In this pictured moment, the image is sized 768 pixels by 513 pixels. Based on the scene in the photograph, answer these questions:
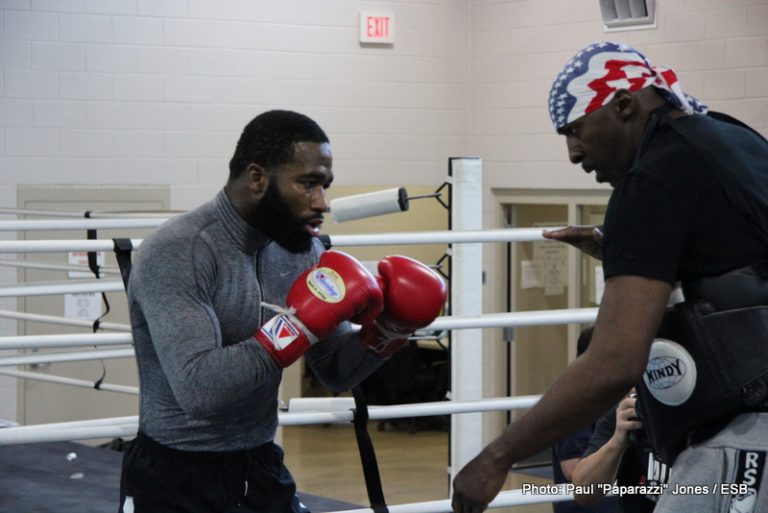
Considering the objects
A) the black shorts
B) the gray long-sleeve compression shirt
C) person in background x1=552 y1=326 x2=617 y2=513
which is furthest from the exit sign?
the black shorts

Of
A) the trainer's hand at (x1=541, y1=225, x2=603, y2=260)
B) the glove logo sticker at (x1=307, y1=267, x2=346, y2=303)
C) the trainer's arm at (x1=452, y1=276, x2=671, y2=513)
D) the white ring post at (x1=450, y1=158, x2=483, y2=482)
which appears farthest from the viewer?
the white ring post at (x1=450, y1=158, x2=483, y2=482)

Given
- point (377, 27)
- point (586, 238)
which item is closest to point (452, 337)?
point (586, 238)

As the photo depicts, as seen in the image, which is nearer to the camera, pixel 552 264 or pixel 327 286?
pixel 327 286

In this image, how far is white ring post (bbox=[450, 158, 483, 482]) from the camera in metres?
3.00

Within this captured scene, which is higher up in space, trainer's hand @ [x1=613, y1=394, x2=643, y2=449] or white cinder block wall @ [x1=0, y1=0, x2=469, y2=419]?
white cinder block wall @ [x1=0, y1=0, x2=469, y2=419]

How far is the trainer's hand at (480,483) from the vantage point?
1771mm

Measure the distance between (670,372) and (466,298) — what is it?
123cm

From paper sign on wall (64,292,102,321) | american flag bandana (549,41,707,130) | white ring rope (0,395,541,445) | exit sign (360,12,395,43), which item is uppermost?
exit sign (360,12,395,43)

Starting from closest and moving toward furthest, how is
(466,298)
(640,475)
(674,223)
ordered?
(674,223) < (640,475) < (466,298)

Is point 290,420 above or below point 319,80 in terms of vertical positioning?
below

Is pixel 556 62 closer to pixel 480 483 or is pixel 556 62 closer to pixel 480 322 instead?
pixel 480 322

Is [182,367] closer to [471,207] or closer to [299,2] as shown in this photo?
[471,207]

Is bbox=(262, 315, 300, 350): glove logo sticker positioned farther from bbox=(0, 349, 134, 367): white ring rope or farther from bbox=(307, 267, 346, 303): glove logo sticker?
bbox=(0, 349, 134, 367): white ring rope

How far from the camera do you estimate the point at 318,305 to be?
2062 mm
